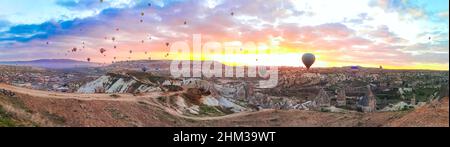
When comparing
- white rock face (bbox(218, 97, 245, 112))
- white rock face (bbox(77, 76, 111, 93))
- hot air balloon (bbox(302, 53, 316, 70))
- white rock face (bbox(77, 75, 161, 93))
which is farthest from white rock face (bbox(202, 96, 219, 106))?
white rock face (bbox(77, 76, 111, 93))

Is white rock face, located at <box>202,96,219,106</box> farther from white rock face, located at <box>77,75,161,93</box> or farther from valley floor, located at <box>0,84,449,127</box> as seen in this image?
valley floor, located at <box>0,84,449,127</box>

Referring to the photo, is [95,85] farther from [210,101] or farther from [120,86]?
[210,101]

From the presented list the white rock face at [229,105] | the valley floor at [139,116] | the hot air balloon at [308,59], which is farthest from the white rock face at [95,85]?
the valley floor at [139,116]

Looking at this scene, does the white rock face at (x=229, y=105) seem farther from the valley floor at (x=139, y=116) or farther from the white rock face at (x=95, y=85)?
the white rock face at (x=95, y=85)

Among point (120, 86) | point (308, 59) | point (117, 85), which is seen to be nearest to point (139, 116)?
point (308, 59)

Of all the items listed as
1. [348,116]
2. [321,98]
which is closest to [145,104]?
[348,116]

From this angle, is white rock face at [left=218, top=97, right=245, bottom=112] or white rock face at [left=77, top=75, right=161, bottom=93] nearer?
white rock face at [left=218, top=97, right=245, bottom=112]
